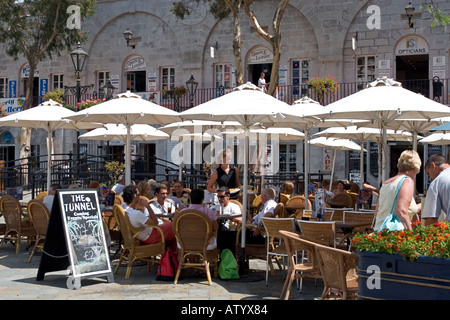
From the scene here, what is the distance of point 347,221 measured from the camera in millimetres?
8383

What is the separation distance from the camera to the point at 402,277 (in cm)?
418

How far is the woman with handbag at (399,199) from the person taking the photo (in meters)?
5.36

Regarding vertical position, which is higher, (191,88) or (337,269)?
(191,88)

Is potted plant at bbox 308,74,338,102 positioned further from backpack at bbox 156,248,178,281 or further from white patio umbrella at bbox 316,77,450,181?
backpack at bbox 156,248,178,281

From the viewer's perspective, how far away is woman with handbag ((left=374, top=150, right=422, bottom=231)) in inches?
211

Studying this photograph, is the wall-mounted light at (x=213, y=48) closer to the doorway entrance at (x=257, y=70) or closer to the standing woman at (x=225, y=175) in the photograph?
the doorway entrance at (x=257, y=70)

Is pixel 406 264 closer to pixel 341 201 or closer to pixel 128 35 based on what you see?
pixel 341 201

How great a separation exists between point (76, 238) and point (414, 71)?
74.2ft

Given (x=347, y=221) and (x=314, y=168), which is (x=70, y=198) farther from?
(x=314, y=168)

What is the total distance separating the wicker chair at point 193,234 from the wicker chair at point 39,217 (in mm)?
2546

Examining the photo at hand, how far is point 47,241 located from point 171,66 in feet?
65.6

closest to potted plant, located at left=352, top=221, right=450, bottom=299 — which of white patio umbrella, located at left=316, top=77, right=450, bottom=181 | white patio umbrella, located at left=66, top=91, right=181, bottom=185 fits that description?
white patio umbrella, located at left=316, top=77, right=450, bottom=181

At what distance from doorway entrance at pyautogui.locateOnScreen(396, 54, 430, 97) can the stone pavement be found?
52.0 ft

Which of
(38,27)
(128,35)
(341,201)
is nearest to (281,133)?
Result: (341,201)
